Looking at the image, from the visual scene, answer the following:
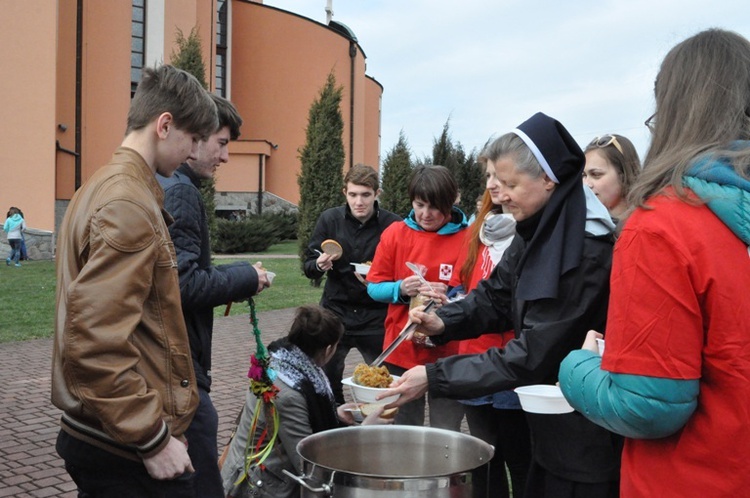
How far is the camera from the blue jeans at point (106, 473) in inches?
88.4

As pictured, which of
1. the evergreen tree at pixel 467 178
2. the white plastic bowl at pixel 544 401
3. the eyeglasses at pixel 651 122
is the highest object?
the evergreen tree at pixel 467 178

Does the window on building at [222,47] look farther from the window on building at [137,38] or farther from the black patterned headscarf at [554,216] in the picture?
the black patterned headscarf at [554,216]

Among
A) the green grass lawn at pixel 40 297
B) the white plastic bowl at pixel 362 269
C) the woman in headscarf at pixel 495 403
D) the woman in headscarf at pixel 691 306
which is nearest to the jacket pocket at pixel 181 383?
the woman in headscarf at pixel 691 306

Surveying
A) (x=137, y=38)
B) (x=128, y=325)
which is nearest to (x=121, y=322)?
(x=128, y=325)

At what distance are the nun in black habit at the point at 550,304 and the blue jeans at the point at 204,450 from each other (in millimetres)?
820

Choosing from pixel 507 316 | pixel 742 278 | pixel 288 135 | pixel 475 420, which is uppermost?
pixel 288 135

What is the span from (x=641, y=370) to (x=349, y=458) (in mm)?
1322

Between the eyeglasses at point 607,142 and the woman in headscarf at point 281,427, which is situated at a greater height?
the eyeglasses at point 607,142

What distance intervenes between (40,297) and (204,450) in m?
13.2

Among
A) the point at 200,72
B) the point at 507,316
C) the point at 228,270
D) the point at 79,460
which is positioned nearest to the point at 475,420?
the point at 507,316

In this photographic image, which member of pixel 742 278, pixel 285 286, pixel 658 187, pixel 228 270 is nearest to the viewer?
pixel 742 278

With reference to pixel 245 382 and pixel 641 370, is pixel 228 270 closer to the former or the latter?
pixel 641 370

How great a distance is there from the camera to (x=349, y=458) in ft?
8.74

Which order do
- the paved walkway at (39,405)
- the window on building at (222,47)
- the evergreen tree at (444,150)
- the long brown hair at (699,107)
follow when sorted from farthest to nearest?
the window on building at (222,47), the evergreen tree at (444,150), the paved walkway at (39,405), the long brown hair at (699,107)
